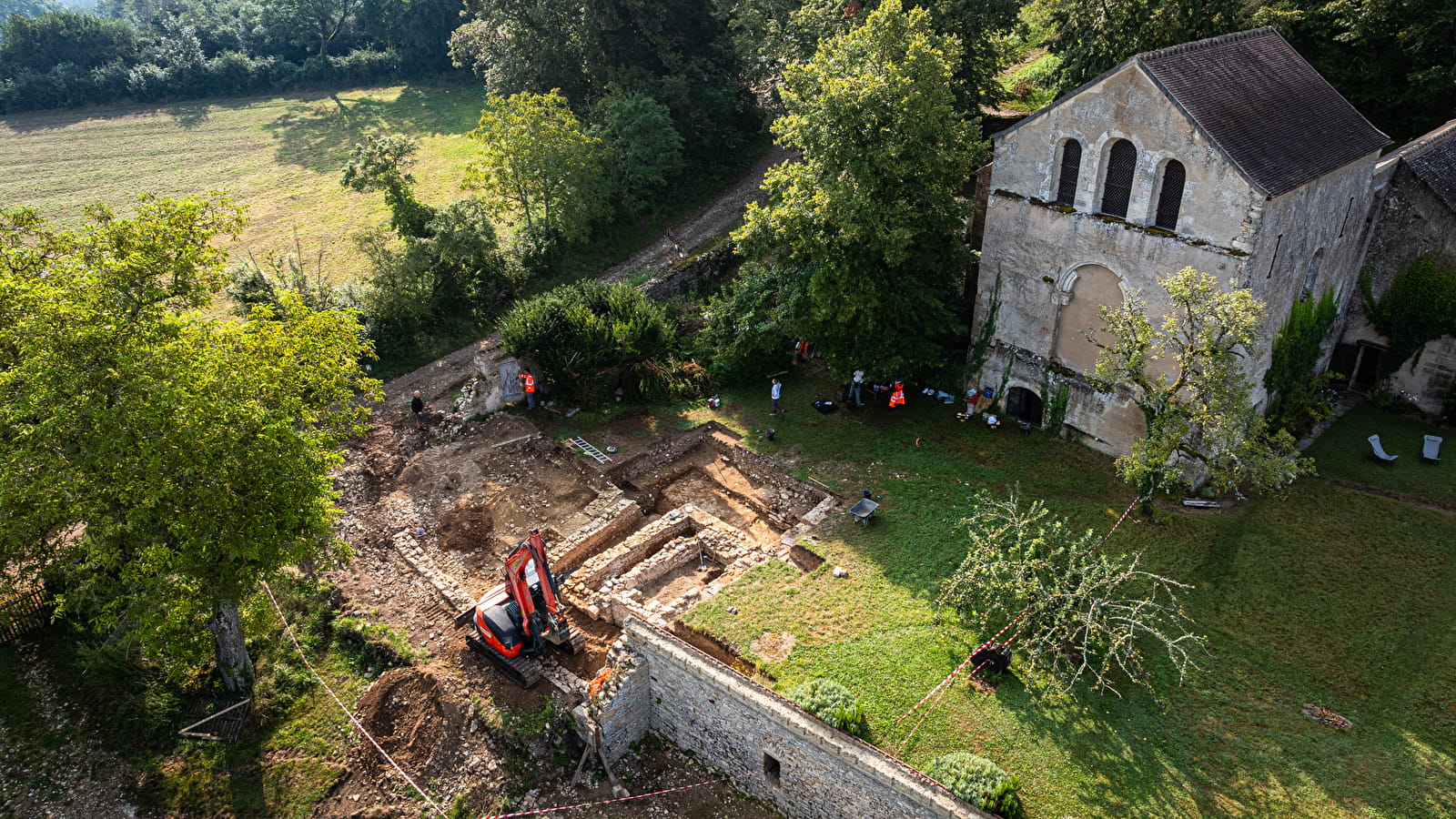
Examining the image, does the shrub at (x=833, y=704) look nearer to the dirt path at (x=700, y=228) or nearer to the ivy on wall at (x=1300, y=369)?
the ivy on wall at (x=1300, y=369)

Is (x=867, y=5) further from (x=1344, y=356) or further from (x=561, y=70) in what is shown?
(x=1344, y=356)

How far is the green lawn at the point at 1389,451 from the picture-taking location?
22.0 meters

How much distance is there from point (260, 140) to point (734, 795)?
56.9m

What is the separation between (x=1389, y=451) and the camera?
23.4 m

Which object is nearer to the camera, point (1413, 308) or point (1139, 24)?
point (1413, 308)

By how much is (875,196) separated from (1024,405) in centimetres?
782

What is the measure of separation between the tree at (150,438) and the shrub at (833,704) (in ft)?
34.1

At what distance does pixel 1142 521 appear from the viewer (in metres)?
21.0

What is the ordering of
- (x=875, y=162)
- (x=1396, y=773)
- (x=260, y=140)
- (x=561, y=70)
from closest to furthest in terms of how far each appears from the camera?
(x=1396, y=773) → (x=875, y=162) → (x=561, y=70) → (x=260, y=140)

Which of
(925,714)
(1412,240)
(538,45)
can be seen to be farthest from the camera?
(538,45)

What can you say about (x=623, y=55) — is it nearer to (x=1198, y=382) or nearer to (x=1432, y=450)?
(x=1198, y=382)

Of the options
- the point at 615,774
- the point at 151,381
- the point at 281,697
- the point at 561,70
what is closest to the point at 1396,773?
the point at 615,774

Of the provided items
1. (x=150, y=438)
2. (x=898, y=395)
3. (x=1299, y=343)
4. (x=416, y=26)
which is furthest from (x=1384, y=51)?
(x=416, y=26)

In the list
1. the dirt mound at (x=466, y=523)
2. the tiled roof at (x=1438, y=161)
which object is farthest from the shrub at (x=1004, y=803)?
the tiled roof at (x=1438, y=161)
